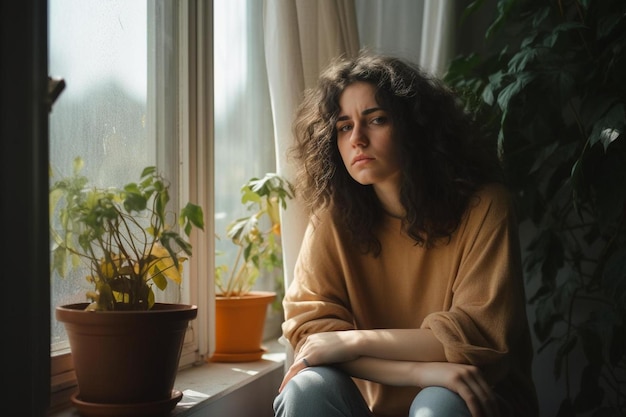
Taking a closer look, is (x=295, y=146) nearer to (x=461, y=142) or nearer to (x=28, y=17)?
(x=461, y=142)

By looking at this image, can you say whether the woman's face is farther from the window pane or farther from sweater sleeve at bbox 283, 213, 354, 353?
the window pane

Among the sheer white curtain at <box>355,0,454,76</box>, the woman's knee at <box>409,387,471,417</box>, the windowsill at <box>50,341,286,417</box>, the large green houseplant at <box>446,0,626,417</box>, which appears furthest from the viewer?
the sheer white curtain at <box>355,0,454,76</box>

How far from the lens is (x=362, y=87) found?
1562 mm

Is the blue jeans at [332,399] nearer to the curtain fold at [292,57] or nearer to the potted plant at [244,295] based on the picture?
the curtain fold at [292,57]

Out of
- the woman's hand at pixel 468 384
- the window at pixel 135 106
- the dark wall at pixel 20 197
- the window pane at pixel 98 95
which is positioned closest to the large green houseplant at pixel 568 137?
the woman's hand at pixel 468 384

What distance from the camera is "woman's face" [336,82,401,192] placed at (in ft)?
4.99

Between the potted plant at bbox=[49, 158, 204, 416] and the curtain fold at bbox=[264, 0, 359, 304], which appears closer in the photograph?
the potted plant at bbox=[49, 158, 204, 416]

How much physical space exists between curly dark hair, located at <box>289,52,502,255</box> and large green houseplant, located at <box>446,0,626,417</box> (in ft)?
0.60

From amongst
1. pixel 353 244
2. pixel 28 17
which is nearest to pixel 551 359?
pixel 353 244

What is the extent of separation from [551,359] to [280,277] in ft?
3.11

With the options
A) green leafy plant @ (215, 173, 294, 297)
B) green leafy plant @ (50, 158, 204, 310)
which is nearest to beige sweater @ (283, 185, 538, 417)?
green leafy plant @ (215, 173, 294, 297)

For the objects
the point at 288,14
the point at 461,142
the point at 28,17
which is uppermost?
the point at 288,14

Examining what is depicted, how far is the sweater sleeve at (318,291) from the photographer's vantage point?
4.91 feet

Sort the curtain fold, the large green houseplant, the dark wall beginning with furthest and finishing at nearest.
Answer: the curtain fold, the large green houseplant, the dark wall
